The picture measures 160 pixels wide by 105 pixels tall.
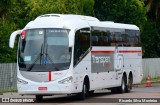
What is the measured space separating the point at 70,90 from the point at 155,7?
38826 mm

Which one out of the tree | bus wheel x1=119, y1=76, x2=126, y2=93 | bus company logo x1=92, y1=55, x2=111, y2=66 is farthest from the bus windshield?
the tree

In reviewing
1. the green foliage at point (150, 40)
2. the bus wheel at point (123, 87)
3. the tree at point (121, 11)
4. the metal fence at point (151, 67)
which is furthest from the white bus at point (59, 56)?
the green foliage at point (150, 40)

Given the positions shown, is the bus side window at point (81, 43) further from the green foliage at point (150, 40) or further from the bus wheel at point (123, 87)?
the green foliage at point (150, 40)

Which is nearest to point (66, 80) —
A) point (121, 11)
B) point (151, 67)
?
point (121, 11)

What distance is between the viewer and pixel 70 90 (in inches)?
926

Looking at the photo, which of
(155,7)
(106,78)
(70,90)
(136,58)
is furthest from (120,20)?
(70,90)

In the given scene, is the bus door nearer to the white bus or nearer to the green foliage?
the white bus

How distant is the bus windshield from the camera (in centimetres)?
2377

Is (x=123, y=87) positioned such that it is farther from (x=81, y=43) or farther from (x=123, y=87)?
(x=81, y=43)

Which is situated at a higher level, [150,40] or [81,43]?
[150,40]

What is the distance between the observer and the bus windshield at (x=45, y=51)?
23766 millimetres

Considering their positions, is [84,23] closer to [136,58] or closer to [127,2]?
[136,58]

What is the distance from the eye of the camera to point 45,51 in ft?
Result: 78.2

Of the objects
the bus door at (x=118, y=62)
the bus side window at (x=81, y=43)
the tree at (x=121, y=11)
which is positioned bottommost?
the bus door at (x=118, y=62)
